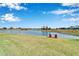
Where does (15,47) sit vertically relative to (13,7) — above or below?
below

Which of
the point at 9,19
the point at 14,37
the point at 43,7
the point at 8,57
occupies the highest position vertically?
the point at 43,7

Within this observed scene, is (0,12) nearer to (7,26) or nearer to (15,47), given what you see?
(7,26)

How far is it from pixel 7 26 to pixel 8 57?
402 millimetres

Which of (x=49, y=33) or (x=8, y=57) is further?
(x=49, y=33)

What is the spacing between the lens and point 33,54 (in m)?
2.47

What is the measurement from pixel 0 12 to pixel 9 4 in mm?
150

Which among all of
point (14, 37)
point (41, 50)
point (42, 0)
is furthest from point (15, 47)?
point (42, 0)

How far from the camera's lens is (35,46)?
253 centimetres

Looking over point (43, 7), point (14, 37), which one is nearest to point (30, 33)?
point (14, 37)

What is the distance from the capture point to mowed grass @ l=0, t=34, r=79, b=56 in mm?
2490

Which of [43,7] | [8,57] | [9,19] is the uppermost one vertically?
[43,7]

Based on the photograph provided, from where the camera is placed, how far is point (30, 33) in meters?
2.60

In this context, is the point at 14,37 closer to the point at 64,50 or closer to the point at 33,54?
the point at 33,54

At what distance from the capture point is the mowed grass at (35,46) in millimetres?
2490
